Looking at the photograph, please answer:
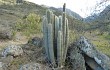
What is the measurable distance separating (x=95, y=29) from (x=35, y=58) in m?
2.45

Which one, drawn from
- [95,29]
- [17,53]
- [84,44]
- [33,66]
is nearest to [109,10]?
[95,29]

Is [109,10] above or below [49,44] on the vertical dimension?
above

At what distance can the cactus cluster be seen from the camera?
357 inches

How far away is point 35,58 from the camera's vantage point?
31.9 ft

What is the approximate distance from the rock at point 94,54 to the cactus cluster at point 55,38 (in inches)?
17.9

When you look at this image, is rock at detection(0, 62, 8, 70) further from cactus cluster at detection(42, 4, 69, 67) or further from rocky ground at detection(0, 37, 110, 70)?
cactus cluster at detection(42, 4, 69, 67)

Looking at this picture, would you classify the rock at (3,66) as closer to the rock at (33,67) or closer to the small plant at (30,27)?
the rock at (33,67)

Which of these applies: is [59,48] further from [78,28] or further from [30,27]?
[30,27]

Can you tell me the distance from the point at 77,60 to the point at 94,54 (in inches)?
19.9

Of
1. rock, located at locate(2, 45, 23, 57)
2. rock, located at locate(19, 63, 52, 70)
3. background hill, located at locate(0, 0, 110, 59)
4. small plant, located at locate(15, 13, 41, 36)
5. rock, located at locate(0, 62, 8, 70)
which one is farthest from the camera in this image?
small plant, located at locate(15, 13, 41, 36)

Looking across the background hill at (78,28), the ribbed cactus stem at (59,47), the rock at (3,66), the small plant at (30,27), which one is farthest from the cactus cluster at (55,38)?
the small plant at (30,27)

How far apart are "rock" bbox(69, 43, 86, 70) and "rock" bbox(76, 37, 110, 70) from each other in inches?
7.3

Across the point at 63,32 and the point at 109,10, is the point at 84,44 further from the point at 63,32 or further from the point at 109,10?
the point at 109,10

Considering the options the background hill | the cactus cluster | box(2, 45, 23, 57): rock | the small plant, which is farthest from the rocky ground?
the small plant
